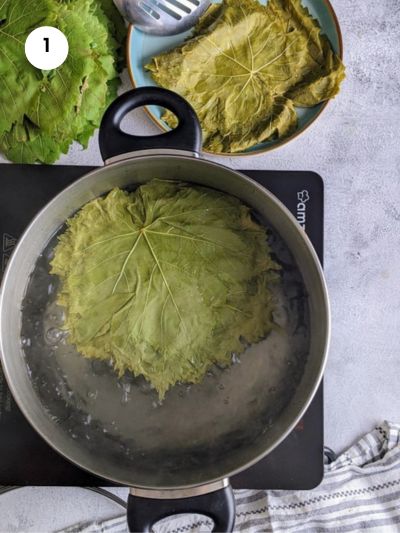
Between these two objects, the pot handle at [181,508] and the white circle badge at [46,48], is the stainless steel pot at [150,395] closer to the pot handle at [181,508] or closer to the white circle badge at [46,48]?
the pot handle at [181,508]

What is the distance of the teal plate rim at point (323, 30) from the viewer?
31.7 inches

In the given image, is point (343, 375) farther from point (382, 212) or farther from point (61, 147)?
point (61, 147)

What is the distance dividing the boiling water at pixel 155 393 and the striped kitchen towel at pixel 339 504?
16cm

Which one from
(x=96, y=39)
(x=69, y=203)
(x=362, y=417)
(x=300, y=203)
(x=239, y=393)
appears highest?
(x=96, y=39)

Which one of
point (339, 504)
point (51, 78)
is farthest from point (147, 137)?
point (339, 504)

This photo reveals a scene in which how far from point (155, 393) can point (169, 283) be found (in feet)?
0.41

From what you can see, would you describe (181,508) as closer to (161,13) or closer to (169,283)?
(169,283)

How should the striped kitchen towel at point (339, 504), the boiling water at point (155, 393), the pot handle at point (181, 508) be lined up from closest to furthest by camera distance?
the pot handle at point (181, 508)
the boiling water at point (155, 393)
the striped kitchen towel at point (339, 504)

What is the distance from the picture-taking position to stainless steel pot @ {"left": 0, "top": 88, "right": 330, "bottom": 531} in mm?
679

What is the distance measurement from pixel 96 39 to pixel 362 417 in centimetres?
57

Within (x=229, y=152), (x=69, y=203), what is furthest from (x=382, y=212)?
(x=69, y=203)

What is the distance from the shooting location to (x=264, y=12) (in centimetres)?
81

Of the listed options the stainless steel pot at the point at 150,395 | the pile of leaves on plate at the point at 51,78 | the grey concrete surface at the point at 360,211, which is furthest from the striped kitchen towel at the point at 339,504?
the pile of leaves on plate at the point at 51,78

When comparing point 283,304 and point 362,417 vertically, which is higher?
point 283,304
